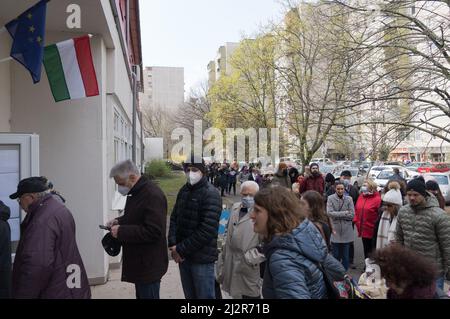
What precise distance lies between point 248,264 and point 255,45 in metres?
25.0

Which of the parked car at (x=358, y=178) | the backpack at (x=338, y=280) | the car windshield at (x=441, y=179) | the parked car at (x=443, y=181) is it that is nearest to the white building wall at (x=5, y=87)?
the backpack at (x=338, y=280)

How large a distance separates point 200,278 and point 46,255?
165cm

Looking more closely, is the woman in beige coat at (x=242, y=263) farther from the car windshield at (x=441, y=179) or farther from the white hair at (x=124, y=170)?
the car windshield at (x=441, y=179)

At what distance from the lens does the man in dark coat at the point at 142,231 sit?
3.71 m

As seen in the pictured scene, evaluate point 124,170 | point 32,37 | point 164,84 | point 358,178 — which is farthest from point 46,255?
point 164,84

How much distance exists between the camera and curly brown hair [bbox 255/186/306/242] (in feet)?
8.50

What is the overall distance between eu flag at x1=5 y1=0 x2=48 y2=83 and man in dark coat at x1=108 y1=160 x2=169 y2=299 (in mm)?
1519

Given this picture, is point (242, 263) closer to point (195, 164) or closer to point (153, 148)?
point (195, 164)

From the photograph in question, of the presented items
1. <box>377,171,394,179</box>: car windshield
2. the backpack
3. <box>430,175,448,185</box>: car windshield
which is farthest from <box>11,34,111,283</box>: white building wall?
<box>377,171,394,179</box>: car windshield

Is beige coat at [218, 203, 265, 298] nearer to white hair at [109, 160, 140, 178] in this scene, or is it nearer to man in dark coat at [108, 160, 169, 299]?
man in dark coat at [108, 160, 169, 299]

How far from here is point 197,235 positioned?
4141 millimetres

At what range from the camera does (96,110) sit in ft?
21.7

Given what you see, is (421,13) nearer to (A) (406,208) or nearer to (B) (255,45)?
(A) (406,208)

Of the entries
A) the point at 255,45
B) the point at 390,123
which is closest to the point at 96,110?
the point at 390,123
